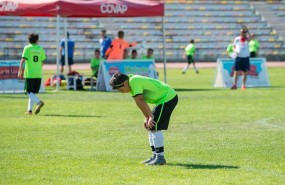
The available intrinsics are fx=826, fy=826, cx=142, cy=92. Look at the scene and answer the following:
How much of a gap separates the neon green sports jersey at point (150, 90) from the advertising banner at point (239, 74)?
18391 millimetres

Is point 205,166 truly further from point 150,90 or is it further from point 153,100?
point 150,90

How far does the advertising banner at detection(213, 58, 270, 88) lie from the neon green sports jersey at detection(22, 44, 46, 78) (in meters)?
11.8

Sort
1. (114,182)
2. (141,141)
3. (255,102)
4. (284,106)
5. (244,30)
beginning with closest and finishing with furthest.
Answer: (114,182)
(141,141)
(284,106)
(255,102)
(244,30)

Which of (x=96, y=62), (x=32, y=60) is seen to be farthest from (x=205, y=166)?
(x=96, y=62)

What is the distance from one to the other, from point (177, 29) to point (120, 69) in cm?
2732

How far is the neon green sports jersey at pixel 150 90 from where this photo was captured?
35.6 feet

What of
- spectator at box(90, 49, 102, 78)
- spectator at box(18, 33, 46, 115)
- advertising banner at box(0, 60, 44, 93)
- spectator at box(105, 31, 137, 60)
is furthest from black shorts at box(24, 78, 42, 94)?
spectator at box(105, 31, 137, 60)

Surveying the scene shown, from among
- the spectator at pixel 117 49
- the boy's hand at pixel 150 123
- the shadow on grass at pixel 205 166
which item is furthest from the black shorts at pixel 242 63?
the boy's hand at pixel 150 123

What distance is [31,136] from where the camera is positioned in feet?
47.0

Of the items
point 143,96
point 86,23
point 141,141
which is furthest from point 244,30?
point 86,23

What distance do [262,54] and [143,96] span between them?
44501 millimetres

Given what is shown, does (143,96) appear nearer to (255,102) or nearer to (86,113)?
(86,113)

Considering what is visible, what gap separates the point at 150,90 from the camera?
11.1m

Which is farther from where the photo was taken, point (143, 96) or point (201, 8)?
point (201, 8)
